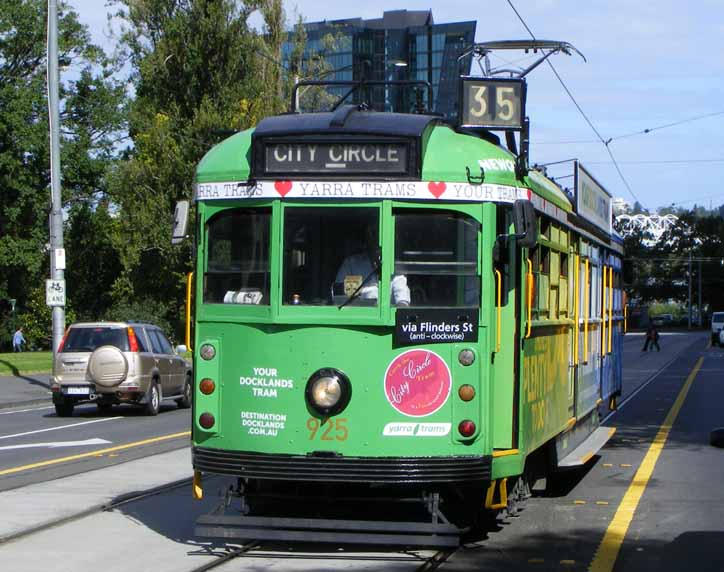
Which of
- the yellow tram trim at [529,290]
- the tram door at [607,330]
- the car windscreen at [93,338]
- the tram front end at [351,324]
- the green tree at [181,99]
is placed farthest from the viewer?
the green tree at [181,99]

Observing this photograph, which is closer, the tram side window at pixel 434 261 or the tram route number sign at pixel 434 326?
the tram route number sign at pixel 434 326

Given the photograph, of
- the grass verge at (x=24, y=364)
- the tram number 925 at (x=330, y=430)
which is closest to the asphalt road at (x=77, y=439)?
the tram number 925 at (x=330, y=430)

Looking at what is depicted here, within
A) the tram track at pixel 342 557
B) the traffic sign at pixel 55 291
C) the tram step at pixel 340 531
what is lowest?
the tram track at pixel 342 557

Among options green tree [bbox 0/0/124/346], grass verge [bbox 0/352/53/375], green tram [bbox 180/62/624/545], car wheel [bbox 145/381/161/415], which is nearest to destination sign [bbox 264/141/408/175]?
green tram [bbox 180/62/624/545]

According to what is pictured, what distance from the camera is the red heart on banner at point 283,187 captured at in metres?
A: 8.60

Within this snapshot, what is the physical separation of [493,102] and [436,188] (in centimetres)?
159

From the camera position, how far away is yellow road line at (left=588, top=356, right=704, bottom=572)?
8.69 metres

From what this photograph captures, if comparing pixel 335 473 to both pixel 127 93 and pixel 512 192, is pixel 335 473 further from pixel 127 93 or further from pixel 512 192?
pixel 127 93

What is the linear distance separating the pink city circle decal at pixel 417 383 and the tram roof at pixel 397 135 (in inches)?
49.0

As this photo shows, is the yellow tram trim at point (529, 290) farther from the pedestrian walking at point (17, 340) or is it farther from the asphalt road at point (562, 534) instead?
the pedestrian walking at point (17, 340)

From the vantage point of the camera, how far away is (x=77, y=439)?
17719 millimetres

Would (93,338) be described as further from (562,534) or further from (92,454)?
(562,534)

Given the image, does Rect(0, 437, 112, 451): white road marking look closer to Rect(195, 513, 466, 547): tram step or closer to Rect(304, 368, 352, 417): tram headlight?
Rect(195, 513, 466, 547): tram step

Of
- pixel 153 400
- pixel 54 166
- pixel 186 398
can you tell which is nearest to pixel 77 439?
pixel 153 400
